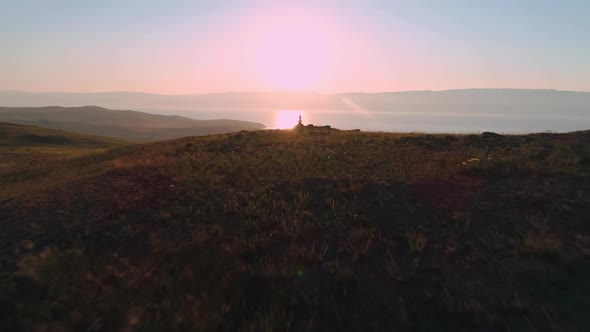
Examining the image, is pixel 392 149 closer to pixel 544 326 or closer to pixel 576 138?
pixel 576 138

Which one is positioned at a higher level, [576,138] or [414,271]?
[576,138]

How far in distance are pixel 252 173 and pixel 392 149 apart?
780 centimetres

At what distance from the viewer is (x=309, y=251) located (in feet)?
19.3

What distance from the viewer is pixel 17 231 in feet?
24.6

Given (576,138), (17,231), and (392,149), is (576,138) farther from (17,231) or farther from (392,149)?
(17,231)

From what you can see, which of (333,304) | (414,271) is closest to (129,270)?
(333,304)

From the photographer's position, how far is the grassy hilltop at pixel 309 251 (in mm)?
4414

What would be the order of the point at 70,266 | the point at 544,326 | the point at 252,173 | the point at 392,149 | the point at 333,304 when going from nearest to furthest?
1. the point at 544,326
2. the point at 333,304
3. the point at 70,266
4. the point at 252,173
5. the point at 392,149

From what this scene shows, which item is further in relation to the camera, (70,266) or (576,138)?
(576,138)

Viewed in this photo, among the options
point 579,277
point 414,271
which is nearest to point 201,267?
point 414,271

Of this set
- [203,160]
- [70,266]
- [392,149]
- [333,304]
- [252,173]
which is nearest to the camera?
[333,304]

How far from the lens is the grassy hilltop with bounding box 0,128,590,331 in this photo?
4414 millimetres


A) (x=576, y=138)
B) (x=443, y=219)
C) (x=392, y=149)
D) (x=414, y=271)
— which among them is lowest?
(x=414, y=271)

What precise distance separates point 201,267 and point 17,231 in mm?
5227
